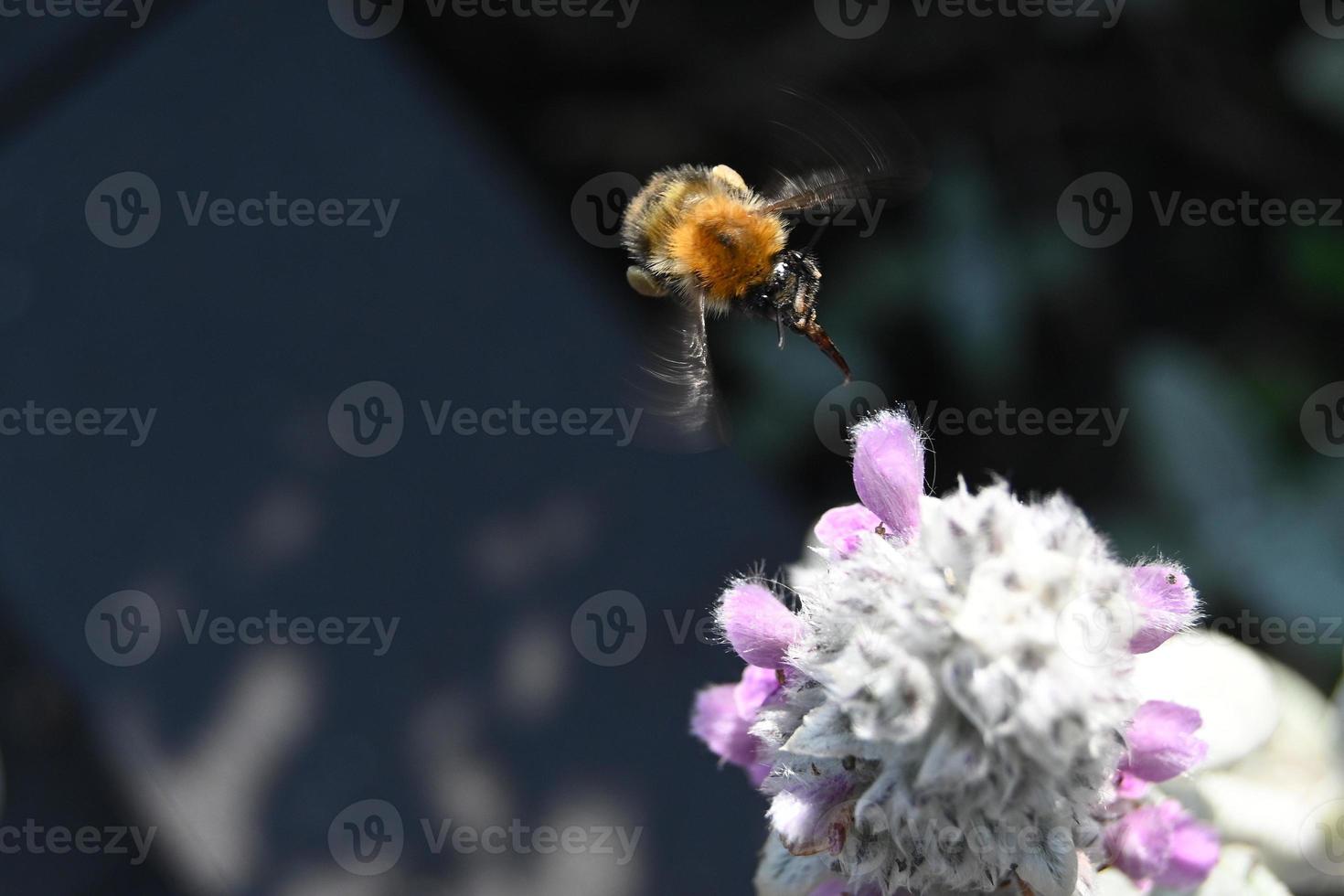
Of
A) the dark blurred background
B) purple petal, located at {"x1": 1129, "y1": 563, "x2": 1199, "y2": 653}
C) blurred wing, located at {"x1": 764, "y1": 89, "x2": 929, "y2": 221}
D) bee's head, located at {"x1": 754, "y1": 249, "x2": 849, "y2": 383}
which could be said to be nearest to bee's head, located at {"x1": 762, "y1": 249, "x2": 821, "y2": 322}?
bee's head, located at {"x1": 754, "y1": 249, "x2": 849, "y2": 383}

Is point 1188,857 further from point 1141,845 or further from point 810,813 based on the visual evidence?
point 810,813

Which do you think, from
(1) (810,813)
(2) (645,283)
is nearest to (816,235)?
(2) (645,283)

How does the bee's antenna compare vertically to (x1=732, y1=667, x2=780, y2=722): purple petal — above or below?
above

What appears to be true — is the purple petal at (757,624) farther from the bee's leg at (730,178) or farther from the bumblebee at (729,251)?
the bee's leg at (730,178)

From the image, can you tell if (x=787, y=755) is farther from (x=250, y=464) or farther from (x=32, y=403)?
(x=32, y=403)

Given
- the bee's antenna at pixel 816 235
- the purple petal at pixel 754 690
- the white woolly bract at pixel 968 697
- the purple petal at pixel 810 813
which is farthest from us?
the bee's antenna at pixel 816 235

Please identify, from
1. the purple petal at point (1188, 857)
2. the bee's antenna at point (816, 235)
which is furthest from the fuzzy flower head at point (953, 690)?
the bee's antenna at point (816, 235)

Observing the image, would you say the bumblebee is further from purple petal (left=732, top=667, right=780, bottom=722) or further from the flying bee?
purple petal (left=732, top=667, right=780, bottom=722)
